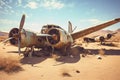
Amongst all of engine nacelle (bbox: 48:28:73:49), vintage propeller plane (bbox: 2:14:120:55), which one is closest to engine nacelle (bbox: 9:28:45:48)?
vintage propeller plane (bbox: 2:14:120:55)

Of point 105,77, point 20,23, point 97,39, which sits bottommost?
point 105,77

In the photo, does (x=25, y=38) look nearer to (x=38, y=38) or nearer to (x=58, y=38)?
(x=38, y=38)

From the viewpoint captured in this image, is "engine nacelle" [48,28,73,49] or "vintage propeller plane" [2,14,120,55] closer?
"vintage propeller plane" [2,14,120,55]

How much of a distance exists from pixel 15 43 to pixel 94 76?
29.4 ft

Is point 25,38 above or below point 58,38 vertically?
above

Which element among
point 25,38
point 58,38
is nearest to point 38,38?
point 58,38

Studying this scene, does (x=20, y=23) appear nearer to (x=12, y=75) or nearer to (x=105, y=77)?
(x=12, y=75)

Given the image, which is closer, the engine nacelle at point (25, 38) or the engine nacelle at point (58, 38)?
the engine nacelle at point (25, 38)

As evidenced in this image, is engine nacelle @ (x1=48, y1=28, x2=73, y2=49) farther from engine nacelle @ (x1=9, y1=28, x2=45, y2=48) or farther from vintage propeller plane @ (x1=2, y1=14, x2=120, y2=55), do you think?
engine nacelle @ (x1=9, y1=28, x2=45, y2=48)

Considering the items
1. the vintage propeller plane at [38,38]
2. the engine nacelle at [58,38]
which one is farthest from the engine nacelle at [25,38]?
the engine nacelle at [58,38]

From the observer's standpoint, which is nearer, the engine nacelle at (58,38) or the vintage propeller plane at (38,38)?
the vintage propeller plane at (38,38)

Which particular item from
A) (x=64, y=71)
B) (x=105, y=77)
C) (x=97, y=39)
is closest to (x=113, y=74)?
(x=105, y=77)

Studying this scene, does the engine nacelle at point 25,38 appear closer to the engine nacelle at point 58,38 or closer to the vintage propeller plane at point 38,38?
the vintage propeller plane at point 38,38

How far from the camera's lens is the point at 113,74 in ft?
25.1
